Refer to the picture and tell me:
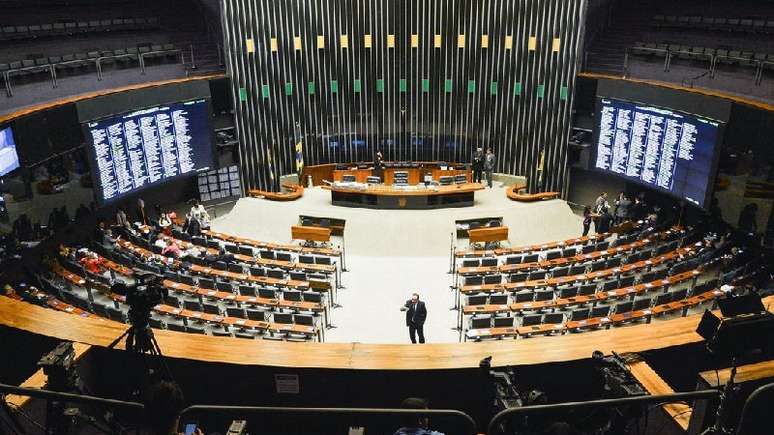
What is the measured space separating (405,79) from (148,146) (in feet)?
27.8

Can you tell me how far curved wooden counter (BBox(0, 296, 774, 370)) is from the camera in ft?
13.6

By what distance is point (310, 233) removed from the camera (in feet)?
43.3

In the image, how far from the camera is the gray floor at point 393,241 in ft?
34.4

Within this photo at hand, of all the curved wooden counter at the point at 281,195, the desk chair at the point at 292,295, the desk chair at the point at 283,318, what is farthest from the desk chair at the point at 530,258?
the curved wooden counter at the point at 281,195

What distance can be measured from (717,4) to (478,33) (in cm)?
671

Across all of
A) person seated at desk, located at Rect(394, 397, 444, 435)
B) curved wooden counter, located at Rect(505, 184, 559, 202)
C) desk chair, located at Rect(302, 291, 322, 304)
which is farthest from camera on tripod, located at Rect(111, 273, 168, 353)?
curved wooden counter, located at Rect(505, 184, 559, 202)

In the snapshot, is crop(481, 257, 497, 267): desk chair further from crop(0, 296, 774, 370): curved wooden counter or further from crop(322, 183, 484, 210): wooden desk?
crop(0, 296, 774, 370): curved wooden counter

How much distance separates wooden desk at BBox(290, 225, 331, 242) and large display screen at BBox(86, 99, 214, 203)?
428cm

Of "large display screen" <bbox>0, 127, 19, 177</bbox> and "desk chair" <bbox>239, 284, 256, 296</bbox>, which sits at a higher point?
"large display screen" <bbox>0, 127, 19, 177</bbox>

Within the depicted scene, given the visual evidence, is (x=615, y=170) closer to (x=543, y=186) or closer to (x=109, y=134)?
(x=543, y=186)

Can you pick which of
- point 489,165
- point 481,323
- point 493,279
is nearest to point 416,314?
point 481,323

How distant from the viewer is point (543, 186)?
58.8ft

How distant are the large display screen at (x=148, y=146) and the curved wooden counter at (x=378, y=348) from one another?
374 inches

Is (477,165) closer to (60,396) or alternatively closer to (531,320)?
(531,320)
